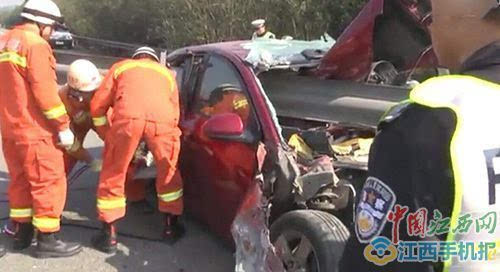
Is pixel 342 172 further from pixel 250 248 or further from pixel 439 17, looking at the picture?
pixel 439 17

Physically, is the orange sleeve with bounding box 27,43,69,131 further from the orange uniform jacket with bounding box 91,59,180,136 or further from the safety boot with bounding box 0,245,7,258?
the safety boot with bounding box 0,245,7,258

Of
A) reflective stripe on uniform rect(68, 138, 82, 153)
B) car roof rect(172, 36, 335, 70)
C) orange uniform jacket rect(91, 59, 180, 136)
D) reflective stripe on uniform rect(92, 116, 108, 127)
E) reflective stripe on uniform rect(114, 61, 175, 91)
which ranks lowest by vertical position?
reflective stripe on uniform rect(68, 138, 82, 153)

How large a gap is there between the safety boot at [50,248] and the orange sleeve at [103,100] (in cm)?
88

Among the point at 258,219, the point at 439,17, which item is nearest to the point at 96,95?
the point at 258,219

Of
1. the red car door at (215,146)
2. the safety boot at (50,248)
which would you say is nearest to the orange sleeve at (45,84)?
the safety boot at (50,248)

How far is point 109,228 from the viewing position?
493cm

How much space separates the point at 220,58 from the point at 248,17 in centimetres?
1683

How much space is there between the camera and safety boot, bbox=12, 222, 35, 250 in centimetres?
502

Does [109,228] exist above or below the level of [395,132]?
below

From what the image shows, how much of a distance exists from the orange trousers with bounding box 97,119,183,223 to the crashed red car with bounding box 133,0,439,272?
0.57 ft

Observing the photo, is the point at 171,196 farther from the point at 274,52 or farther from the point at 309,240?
the point at 309,240

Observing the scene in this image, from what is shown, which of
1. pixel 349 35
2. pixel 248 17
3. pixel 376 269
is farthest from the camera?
pixel 248 17

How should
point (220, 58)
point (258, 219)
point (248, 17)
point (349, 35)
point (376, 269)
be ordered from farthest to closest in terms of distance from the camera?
point (248, 17) → point (220, 58) → point (349, 35) → point (258, 219) → point (376, 269)

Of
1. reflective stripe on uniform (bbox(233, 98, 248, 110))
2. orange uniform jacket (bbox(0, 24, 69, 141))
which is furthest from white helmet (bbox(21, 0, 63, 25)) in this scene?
reflective stripe on uniform (bbox(233, 98, 248, 110))
